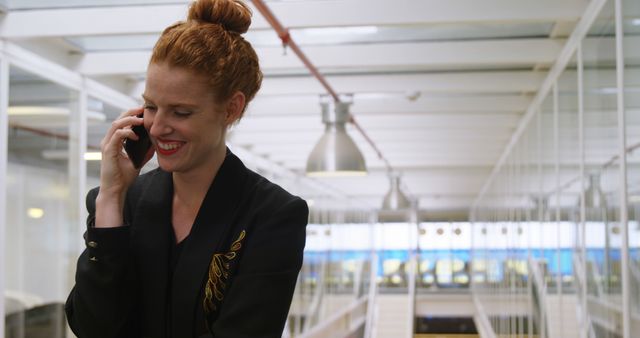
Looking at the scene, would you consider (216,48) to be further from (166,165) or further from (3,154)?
(3,154)

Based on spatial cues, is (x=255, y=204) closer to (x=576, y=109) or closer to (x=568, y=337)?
(x=576, y=109)

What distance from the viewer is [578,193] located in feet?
17.9

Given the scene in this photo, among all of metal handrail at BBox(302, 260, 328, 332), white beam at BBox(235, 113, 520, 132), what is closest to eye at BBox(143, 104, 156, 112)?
white beam at BBox(235, 113, 520, 132)

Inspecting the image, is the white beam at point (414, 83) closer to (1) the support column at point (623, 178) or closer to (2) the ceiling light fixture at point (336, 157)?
(2) the ceiling light fixture at point (336, 157)

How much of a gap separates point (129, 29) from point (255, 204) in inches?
166

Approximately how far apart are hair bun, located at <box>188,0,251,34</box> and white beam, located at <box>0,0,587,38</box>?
4.00m

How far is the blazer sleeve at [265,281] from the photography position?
145 cm

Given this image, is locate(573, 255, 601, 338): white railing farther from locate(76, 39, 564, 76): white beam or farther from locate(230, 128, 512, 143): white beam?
locate(230, 128, 512, 143): white beam

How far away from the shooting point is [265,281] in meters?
1.47

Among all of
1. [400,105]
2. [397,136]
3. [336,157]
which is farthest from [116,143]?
[397,136]

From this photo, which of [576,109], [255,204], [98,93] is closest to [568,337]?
[576,109]

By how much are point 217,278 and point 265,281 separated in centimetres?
8

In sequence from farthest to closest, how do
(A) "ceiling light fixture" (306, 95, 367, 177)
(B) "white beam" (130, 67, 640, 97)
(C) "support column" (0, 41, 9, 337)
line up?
(B) "white beam" (130, 67, 640, 97), (A) "ceiling light fixture" (306, 95, 367, 177), (C) "support column" (0, 41, 9, 337)

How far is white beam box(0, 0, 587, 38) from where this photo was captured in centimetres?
534
